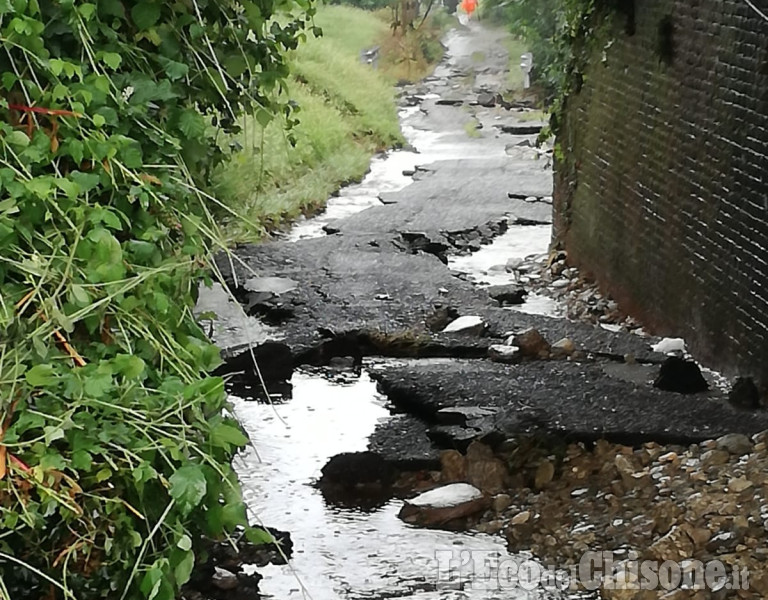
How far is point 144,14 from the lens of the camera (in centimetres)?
252

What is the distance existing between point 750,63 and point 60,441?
4989mm

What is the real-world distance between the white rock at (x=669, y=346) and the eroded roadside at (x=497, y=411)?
113mm

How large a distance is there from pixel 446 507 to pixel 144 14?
2.89 meters

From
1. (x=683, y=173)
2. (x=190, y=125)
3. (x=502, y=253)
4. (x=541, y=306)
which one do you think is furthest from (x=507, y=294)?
(x=190, y=125)

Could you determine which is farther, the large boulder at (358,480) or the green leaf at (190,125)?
the large boulder at (358,480)

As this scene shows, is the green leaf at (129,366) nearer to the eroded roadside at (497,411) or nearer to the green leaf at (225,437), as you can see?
the green leaf at (225,437)

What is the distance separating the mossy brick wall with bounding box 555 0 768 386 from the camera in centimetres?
583

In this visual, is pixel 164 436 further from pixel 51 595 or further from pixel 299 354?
pixel 299 354

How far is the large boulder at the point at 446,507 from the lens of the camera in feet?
15.4

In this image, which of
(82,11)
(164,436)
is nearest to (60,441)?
(164,436)

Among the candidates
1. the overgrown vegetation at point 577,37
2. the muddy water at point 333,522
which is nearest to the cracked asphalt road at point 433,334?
the muddy water at point 333,522

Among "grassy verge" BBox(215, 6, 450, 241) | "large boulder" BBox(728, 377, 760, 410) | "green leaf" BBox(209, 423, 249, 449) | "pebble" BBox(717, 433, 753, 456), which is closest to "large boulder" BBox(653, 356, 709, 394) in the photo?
"large boulder" BBox(728, 377, 760, 410)

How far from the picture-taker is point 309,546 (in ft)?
14.9

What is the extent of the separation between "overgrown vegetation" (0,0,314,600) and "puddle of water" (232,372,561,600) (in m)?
1.50
